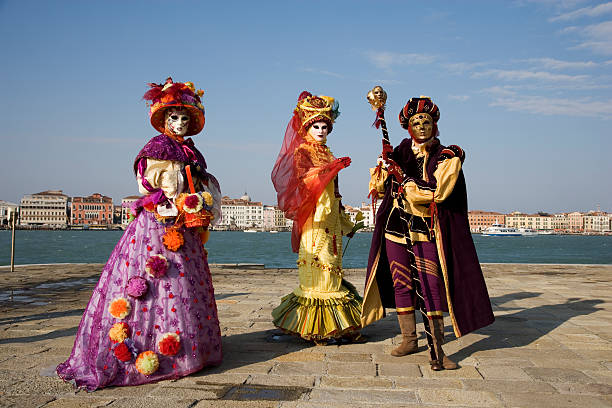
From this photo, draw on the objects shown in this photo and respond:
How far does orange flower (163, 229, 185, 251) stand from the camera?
4027 mm

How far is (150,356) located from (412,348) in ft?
7.42

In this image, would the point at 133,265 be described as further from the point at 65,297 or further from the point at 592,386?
the point at 65,297

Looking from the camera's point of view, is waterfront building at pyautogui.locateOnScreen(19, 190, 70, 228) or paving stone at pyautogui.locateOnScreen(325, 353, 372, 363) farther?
waterfront building at pyautogui.locateOnScreen(19, 190, 70, 228)

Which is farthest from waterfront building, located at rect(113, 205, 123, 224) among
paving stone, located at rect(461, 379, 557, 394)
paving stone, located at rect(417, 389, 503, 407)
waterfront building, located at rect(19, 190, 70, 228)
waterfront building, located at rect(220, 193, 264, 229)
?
paving stone, located at rect(417, 389, 503, 407)

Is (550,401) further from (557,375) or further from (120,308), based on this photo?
(120,308)

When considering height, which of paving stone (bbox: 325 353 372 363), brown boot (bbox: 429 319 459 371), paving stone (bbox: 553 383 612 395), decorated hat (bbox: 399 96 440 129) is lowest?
paving stone (bbox: 325 353 372 363)

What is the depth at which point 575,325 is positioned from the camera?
6.16 meters

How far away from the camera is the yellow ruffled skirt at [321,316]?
5.00m

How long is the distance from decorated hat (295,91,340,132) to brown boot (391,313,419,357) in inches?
81.6

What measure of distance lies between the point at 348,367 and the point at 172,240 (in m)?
1.72

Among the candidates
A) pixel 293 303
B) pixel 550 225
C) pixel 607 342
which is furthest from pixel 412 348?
pixel 550 225

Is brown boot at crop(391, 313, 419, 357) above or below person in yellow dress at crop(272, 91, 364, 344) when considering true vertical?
below

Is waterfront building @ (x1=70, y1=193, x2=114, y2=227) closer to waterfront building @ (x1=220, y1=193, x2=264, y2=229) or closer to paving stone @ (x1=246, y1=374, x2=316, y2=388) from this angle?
waterfront building @ (x1=220, y1=193, x2=264, y2=229)

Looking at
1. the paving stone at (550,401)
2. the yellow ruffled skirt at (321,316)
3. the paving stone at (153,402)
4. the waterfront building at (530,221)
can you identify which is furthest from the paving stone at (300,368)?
the waterfront building at (530,221)
